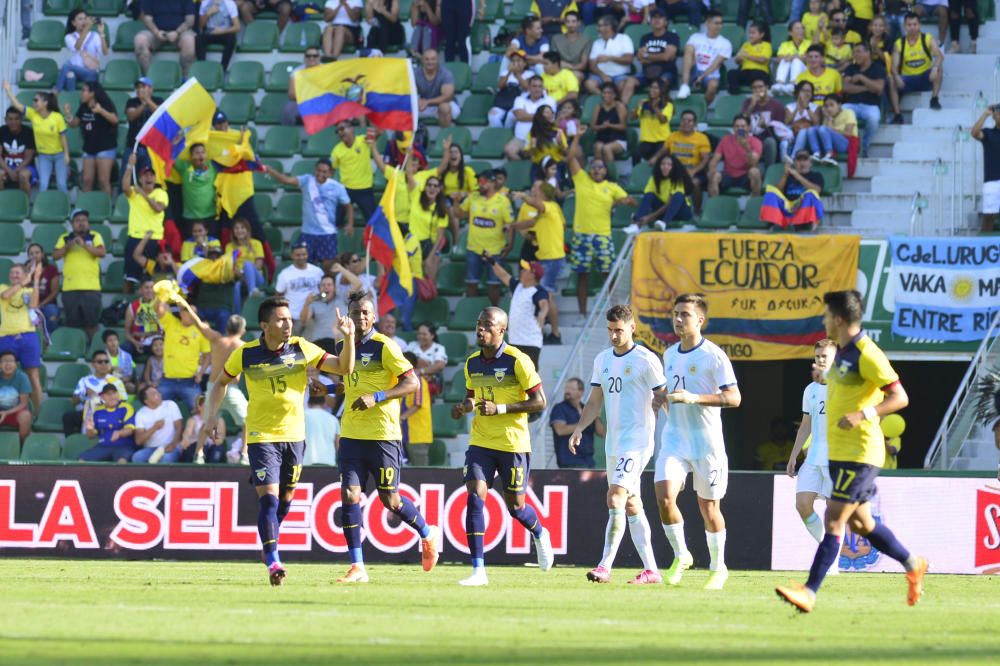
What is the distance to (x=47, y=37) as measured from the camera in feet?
89.0

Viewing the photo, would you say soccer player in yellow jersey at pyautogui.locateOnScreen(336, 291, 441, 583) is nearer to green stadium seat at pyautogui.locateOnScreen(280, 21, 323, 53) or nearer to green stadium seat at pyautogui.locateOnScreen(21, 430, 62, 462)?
green stadium seat at pyautogui.locateOnScreen(21, 430, 62, 462)

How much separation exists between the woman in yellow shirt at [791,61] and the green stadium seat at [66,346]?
10.7m

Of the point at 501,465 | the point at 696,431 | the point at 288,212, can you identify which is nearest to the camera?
the point at 696,431

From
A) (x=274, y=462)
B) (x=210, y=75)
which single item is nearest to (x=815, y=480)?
(x=274, y=462)

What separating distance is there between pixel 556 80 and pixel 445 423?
6037mm

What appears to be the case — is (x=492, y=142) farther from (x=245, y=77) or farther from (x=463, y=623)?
(x=463, y=623)

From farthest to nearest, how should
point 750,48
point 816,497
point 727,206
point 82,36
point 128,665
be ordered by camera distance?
point 82,36 < point 750,48 < point 727,206 < point 816,497 < point 128,665

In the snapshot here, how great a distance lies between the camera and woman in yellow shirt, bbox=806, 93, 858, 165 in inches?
912

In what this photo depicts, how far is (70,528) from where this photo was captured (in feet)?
58.1

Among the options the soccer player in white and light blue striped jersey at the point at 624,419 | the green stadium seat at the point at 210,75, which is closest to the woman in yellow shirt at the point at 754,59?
the green stadium seat at the point at 210,75

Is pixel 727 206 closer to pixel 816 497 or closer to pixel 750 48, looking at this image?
pixel 750 48

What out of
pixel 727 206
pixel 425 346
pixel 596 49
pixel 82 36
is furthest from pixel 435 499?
pixel 82 36

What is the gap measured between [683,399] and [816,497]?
3.95 meters

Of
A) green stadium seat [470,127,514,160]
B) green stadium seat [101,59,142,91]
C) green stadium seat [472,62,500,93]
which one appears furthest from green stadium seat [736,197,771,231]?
green stadium seat [101,59,142,91]
